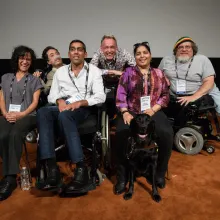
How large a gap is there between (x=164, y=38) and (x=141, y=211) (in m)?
3.29

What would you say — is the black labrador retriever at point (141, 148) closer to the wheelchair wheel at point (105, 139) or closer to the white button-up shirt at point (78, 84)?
the wheelchair wheel at point (105, 139)

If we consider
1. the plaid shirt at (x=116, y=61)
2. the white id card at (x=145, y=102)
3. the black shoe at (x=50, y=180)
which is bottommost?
the black shoe at (x=50, y=180)

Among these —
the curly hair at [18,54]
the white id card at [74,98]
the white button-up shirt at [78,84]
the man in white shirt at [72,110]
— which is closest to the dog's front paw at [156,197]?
the man in white shirt at [72,110]

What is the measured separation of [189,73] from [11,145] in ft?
6.53

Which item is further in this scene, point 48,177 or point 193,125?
point 193,125

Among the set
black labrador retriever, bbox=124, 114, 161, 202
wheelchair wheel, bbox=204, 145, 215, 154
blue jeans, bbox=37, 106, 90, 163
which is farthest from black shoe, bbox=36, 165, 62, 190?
wheelchair wheel, bbox=204, 145, 215, 154

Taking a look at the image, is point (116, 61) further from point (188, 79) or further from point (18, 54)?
point (18, 54)

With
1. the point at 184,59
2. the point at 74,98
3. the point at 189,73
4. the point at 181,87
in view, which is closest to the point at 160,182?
the point at 74,98

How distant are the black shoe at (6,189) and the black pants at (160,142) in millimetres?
906

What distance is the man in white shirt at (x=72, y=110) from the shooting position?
1.82 metres

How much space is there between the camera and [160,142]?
1.89 metres

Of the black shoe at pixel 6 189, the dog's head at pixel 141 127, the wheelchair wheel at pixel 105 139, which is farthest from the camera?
the wheelchair wheel at pixel 105 139

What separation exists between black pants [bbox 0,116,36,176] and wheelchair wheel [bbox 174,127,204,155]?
1648 millimetres

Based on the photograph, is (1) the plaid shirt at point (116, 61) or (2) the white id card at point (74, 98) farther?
(1) the plaid shirt at point (116, 61)
